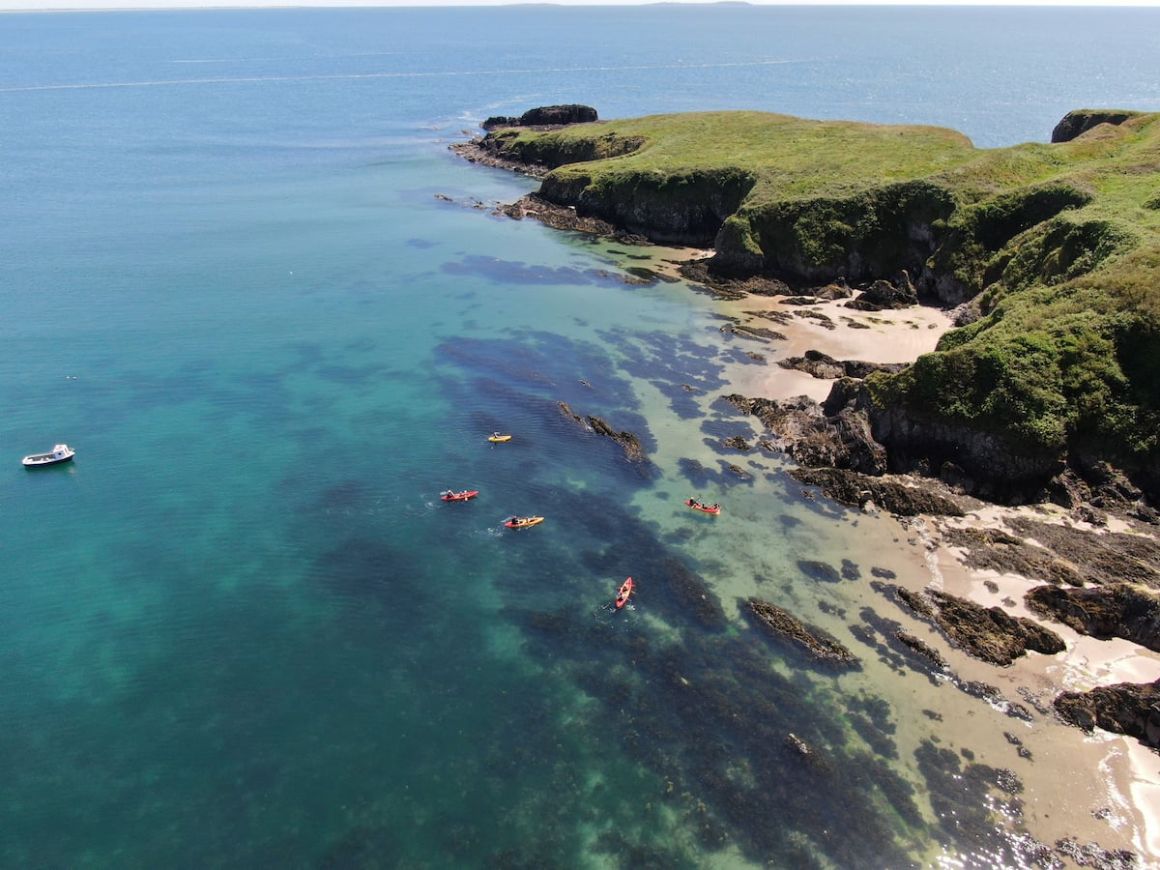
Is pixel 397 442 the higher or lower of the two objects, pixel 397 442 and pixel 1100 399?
the lower

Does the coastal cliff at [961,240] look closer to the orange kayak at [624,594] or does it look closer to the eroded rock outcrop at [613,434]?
the eroded rock outcrop at [613,434]

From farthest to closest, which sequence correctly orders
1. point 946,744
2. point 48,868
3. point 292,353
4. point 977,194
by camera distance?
point 977,194, point 292,353, point 946,744, point 48,868

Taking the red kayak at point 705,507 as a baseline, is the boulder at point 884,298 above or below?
above

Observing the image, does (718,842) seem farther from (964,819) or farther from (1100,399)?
(1100,399)

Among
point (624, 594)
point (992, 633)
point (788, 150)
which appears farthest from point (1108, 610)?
point (788, 150)

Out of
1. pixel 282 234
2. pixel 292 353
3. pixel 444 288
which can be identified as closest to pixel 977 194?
pixel 444 288

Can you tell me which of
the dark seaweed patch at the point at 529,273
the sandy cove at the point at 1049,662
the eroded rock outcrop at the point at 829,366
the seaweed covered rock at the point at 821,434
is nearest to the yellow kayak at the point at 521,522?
the seaweed covered rock at the point at 821,434
